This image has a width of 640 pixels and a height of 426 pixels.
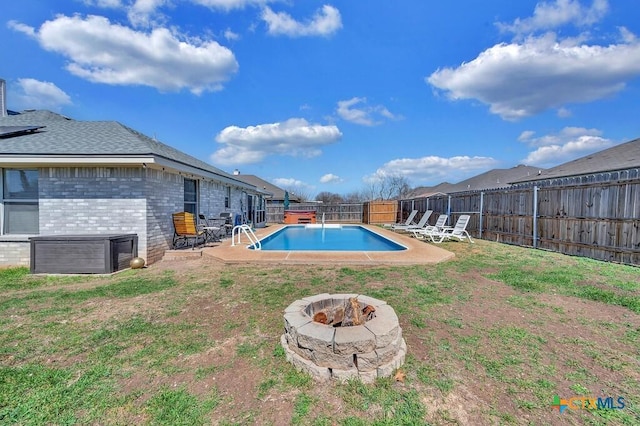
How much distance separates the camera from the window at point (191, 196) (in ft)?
31.6

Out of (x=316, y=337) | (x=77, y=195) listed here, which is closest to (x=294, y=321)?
(x=316, y=337)

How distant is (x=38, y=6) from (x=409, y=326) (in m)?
13.2

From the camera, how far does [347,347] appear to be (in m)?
2.36

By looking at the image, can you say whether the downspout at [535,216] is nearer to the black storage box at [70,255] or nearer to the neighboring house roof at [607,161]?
the neighboring house roof at [607,161]

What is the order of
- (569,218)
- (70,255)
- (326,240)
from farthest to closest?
→ 1. (326,240)
2. (569,218)
3. (70,255)

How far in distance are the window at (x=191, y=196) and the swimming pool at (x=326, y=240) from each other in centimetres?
268

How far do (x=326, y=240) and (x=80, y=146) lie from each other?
9.66 meters

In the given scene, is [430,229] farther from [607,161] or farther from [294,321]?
[294,321]

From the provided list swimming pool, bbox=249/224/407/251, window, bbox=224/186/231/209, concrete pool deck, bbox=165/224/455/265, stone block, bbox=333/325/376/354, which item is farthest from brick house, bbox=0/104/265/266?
stone block, bbox=333/325/376/354

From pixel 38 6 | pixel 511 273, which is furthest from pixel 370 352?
pixel 38 6

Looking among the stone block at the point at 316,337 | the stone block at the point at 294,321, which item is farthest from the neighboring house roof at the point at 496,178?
the stone block at the point at 316,337

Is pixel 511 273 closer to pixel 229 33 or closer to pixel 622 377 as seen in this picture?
pixel 622 377

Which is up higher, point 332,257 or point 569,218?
point 569,218

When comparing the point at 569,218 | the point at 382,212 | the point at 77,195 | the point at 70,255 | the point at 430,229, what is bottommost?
the point at 70,255
